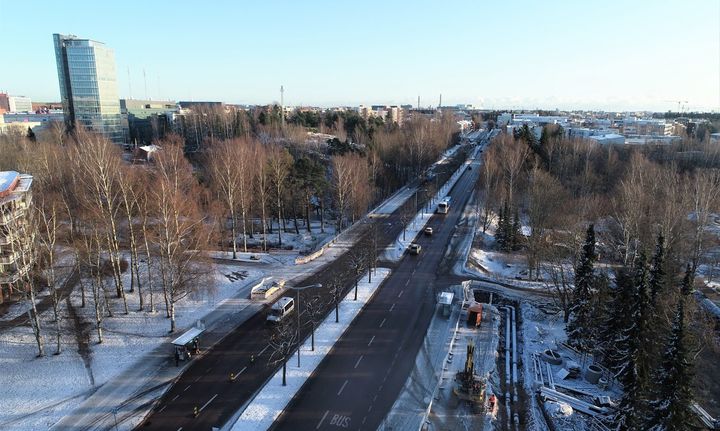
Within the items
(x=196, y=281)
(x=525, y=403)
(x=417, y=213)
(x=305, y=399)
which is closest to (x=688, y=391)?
(x=525, y=403)

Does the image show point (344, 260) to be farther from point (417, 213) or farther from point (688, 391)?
point (688, 391)

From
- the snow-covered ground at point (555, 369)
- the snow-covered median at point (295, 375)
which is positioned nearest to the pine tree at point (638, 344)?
the snow-covered ground at point (555, 369)

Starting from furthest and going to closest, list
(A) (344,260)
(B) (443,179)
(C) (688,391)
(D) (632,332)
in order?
1. (B) (443,179)
2. (A) (344,260)
3. (D) (632,332)
4. (C) (688,391)

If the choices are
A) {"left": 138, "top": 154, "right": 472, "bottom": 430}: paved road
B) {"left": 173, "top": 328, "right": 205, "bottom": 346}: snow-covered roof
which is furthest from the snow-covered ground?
{"left": 173, "top": 328, "right": 205, "bottom": 346}: snow-covered roof

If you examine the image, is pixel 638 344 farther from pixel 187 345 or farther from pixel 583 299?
pixel 187 345

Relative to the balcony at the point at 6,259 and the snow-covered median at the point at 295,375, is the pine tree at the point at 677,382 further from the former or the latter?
the balcony at the point at 6,259

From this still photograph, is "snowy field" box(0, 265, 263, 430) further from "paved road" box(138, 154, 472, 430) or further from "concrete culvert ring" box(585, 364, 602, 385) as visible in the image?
"concrete culvert ring" box(585, 364, 602, 385)

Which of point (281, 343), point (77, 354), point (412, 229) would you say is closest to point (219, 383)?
point (281, 343)
